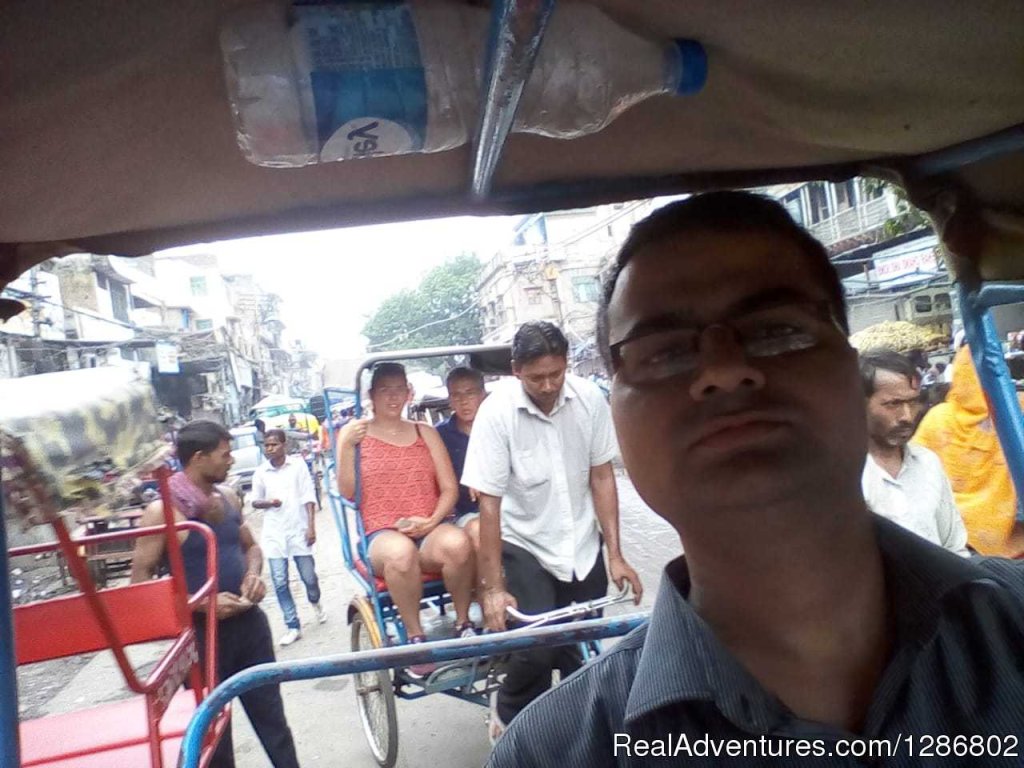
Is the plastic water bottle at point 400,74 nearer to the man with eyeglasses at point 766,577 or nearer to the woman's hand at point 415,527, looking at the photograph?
the man with eyeglasses at point 766,577

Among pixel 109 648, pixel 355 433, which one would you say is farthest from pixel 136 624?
pixel 355 433

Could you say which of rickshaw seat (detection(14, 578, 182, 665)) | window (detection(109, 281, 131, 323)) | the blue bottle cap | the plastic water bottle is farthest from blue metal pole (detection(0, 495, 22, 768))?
window (detection(109, 281, 131, 323))

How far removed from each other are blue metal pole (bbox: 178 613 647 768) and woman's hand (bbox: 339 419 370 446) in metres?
1.88

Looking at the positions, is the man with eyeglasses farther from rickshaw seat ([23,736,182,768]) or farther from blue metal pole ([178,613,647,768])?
rickshaw seat ([23,736,182,768])

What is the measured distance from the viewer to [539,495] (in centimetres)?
336

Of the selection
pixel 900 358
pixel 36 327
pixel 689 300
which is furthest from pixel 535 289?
pixel 689 300

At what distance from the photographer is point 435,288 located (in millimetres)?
40250

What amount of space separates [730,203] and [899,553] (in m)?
0.59

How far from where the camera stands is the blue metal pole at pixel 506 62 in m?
0.83

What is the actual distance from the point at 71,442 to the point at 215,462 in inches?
86.2

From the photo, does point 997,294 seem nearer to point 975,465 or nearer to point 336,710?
point 975,465

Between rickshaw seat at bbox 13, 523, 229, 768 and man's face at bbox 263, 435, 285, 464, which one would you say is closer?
rickshaw seat at bbox 13, 523, 229, 768

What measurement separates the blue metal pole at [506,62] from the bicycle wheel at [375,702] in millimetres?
3097

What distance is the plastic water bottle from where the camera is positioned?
1.01 metres
